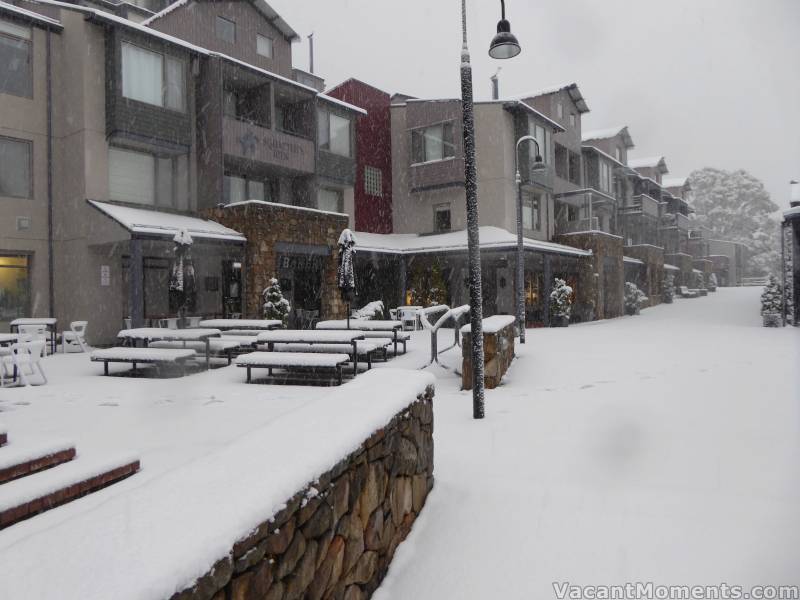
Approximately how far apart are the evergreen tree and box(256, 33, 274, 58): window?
60695 millimetres

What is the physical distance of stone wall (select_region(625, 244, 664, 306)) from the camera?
3319cm

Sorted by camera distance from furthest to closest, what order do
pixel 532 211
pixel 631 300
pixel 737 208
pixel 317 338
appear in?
pixel 737 208, pixel 631 300, pixel 532 211, pixel 317 338

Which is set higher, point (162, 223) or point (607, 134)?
point (607, 134)

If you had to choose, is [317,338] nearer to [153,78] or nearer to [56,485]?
[56,485]

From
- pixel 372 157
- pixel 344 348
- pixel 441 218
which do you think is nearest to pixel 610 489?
pixel 344 348

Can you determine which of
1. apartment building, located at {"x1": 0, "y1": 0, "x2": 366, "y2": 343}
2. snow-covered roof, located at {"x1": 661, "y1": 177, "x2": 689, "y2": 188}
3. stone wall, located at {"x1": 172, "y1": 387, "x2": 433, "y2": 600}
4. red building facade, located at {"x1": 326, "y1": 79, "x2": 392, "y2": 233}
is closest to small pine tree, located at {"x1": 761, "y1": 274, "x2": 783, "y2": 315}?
apartment building, located at {"x1": 0, "y1": 0, "x2": 366, "y2": 343}

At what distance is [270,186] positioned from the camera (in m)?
20.3

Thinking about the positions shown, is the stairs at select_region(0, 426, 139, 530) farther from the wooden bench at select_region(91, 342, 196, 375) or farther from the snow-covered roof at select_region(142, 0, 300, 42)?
the snow-covered roof at select_region(142, 0, 300, 42)

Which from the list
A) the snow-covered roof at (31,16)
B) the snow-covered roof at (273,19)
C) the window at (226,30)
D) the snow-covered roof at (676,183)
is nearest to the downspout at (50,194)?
the snow-covered roof at (31,16)

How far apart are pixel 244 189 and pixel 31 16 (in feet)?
23.8

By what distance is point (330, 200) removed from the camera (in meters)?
22.4

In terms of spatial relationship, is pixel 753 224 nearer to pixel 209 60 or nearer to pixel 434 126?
pixel 434 126

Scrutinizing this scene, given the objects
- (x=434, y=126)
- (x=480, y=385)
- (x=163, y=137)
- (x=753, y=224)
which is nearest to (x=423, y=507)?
(x=480, y=385)

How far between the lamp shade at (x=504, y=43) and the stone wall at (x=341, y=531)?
4.92m
